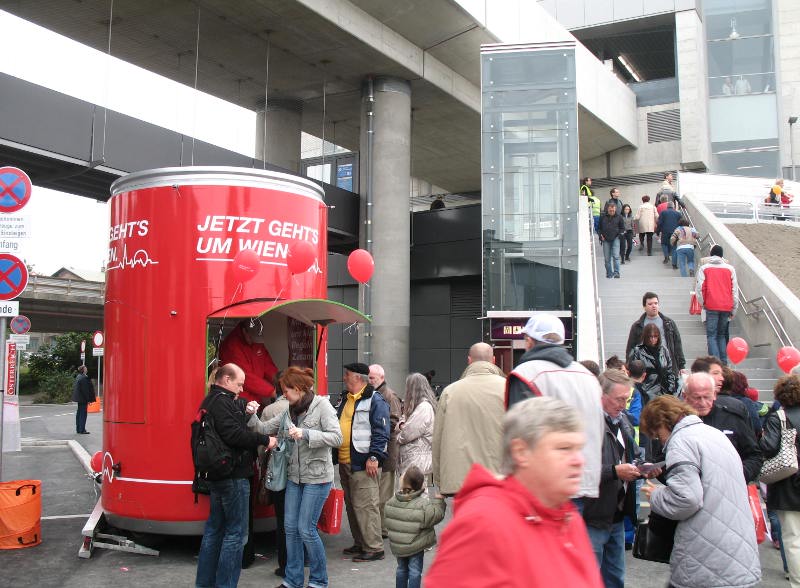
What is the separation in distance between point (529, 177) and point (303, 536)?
12738 mm

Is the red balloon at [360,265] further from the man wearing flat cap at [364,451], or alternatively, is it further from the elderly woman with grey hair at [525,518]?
the elderly woman with grey hair at [525,518]

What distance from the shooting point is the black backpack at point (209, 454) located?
19.0ft

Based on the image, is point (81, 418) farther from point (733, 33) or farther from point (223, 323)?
point (733, 33)

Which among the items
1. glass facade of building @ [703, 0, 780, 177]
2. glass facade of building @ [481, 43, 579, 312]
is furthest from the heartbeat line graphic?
glass facade of building @ [703, 0, 780, 177]

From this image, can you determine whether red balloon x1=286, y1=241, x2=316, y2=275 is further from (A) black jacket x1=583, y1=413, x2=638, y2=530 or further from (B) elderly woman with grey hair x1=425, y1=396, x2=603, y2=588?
(B) elderly woman with grey hair x1=425, y1=396, x2=603, y2=588

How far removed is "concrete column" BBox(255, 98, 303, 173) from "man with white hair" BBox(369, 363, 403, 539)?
1459cm

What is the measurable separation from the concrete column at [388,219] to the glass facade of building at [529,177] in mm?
2907

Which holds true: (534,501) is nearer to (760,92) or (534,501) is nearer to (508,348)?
(508,348)

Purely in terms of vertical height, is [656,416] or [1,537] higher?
[656,416]

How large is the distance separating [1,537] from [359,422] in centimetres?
372

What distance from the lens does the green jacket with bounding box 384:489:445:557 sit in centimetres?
538

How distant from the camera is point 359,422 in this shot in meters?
7.27

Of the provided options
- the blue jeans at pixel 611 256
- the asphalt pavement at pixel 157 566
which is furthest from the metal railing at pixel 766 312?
the asphalt pavement at pixel 157 566

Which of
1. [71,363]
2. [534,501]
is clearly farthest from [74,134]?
[71,363]
